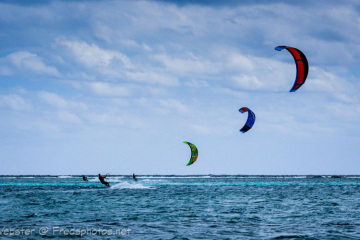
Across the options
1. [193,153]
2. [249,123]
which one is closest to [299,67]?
[249,123]

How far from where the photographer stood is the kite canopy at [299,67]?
2048cm

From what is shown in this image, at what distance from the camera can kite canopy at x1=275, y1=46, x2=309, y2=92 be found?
67.2 ft

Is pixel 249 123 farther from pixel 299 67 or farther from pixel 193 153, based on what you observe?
pixel 193 153

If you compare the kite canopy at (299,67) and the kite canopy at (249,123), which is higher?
the kite canopy at (299,67)

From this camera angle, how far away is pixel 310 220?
18375mm

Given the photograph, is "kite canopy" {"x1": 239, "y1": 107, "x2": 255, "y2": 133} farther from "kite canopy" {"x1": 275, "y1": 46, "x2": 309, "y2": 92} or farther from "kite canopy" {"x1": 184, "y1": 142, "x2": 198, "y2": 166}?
"kite canopy" {"x1": 184, "y1": 142, "x2": 198, "y2": 166}

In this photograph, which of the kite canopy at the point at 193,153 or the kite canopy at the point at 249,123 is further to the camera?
the kite canopy at the point at 193,153

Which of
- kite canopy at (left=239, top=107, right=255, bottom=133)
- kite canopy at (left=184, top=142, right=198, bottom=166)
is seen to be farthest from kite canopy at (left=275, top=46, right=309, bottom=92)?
kite canopy at (left=184, top=142, right=198, bottom=166)

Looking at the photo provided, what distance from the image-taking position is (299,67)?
20922 mm

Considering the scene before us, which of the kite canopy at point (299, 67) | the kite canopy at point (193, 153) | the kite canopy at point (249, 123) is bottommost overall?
the kite canopy at point (193, 153)

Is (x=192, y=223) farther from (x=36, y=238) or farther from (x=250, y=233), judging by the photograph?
(x=36, y=238)

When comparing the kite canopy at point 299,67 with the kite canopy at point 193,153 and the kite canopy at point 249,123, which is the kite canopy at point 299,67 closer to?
the kite canopy at point 249,123

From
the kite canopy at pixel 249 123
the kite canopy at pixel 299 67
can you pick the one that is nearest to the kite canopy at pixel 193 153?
the kite canopy at pixel 249 123

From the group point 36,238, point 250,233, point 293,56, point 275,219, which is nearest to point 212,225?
point 250,233
